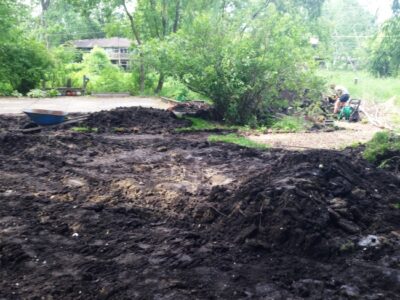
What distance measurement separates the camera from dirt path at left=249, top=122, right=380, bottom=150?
1175 cm

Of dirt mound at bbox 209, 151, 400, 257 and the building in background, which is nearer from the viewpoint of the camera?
dirt mound at bbox 209, 151, 400, 257

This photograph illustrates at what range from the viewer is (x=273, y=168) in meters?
7.23

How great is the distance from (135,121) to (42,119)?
3.01 m

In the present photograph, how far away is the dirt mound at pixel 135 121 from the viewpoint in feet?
42.0

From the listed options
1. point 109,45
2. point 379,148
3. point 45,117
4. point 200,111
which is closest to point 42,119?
point 45,117

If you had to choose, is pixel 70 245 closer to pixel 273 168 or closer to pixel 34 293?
pixel 34 293

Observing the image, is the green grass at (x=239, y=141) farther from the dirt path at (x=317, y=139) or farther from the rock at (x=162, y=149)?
the rock at (x=162, y=149)

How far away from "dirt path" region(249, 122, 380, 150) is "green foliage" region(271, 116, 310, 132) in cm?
69

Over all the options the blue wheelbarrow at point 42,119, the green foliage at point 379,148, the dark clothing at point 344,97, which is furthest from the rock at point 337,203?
the dark clothing at point 344,97

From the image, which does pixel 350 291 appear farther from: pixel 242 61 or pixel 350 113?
pixel 350 113

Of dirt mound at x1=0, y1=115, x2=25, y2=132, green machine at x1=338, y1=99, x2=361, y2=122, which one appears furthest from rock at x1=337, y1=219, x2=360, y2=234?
green machine at x1=338, y1=99, x2=361, y2=122

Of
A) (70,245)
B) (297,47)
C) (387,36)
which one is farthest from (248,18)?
(387,36)

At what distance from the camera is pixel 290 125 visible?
14867 millimetres

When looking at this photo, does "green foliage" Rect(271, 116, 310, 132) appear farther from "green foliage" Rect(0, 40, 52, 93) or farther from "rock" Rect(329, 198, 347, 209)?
"green foliage" Rect(0, 40, 52, 93)
